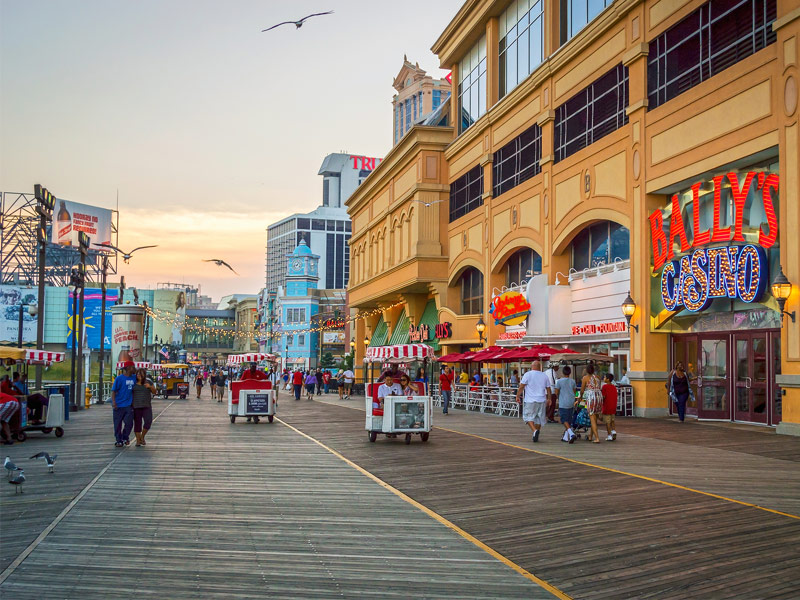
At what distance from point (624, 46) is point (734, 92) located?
7014 mm

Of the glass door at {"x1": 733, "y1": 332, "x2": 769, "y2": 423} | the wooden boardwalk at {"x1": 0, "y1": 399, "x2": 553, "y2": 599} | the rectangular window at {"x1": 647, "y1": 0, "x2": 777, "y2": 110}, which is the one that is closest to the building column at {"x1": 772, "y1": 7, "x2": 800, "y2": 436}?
the rectangular window at {"x1": 647, "y1": 0, "x2": 777, "y2": 110}

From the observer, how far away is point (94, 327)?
106 metres

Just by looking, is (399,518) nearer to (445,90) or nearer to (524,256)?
(524,256)

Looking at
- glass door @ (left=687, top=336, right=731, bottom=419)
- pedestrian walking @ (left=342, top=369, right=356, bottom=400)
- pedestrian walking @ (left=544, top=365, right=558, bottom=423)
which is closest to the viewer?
glass door @ (left=687, top=336, right=731, bottom=419)

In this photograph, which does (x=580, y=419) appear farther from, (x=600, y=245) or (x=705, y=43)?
(x=600, y=245)

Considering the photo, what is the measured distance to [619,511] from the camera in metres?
10.1

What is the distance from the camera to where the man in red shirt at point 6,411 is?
60.3 ft

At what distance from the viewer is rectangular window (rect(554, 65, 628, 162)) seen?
96.5 feet

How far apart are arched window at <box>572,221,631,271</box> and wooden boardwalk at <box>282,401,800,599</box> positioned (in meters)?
12.6

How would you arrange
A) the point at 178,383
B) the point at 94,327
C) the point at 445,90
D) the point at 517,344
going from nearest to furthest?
the point at 517,344, the point at 178,383, the point at 94,327, the point at 445,90

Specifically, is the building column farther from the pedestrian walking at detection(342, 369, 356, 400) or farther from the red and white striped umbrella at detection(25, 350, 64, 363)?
the pedestrian walking at detection(342, 369, 356, 400)

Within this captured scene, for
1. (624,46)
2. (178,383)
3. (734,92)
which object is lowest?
(178,383)

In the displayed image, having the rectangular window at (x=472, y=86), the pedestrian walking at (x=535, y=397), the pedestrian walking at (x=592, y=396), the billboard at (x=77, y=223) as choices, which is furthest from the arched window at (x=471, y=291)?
the billboard at (x=77, y=223)

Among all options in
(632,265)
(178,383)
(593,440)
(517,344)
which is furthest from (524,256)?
(178,383)
